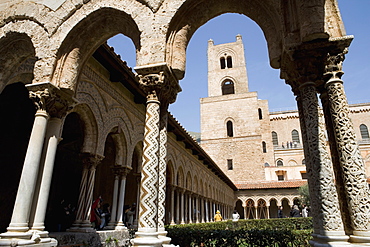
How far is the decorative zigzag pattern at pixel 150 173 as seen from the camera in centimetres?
368

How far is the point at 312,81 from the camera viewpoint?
389cm

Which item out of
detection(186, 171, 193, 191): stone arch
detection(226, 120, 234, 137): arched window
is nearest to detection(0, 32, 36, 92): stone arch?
detection(186, 171, 193, 191): stone arch

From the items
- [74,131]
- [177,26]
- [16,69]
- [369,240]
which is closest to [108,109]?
[16,69]

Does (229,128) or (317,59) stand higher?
(229,128)

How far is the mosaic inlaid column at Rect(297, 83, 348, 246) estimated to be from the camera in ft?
10.5

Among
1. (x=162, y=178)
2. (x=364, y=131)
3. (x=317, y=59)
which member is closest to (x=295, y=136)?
(x=364, y=131)

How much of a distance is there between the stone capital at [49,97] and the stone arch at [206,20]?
2227mm

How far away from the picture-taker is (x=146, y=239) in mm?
3453

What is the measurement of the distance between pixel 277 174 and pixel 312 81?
31.8 m

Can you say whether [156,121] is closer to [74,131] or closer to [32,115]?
[32,115]

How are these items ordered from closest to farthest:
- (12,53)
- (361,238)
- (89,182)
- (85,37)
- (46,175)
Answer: (361,238), (46,175), (85,37), (12,53), (89,182)

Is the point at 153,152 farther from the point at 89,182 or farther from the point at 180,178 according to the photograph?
the point at 180,178

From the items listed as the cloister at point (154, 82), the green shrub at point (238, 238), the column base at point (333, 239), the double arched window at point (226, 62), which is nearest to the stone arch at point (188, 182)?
the cloister at point (154, 82)

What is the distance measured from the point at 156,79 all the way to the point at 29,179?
8.92 ft
